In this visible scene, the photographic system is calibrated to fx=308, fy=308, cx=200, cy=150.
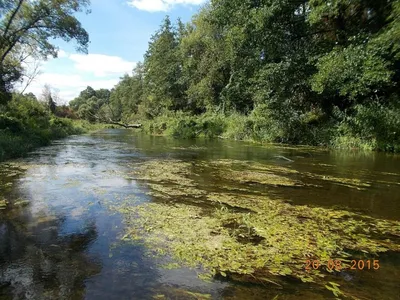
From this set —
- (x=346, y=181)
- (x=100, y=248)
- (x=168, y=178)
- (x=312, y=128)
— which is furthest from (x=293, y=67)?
(x=100, y=248)

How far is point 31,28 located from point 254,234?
67.4 ft

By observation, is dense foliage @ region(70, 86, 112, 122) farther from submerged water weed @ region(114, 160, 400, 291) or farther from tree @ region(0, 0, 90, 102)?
submerged water weed @ region(114, 160, 400, 291)

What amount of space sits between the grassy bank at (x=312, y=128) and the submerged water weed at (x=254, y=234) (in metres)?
10.5

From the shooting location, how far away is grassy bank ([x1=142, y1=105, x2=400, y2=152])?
13.9m

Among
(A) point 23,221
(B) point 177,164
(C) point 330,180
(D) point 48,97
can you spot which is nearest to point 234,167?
(B) point 177,164

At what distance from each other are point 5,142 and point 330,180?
11650mm

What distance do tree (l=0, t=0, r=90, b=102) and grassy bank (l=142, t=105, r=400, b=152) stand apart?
11.3 m

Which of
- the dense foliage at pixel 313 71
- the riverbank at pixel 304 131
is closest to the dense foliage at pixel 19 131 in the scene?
the riverbank at pixel 304 131

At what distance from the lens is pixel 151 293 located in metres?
2.82

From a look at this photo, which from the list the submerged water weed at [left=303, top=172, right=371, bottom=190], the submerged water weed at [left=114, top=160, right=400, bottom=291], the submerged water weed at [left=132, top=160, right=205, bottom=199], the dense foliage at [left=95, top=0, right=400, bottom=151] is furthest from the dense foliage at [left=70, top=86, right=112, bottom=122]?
the submerged water weed at [left=114, top=160, right=400, bottom=291]

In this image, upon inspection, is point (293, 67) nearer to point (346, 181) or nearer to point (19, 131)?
point (346, 181)

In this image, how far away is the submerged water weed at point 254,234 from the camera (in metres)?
3.39
